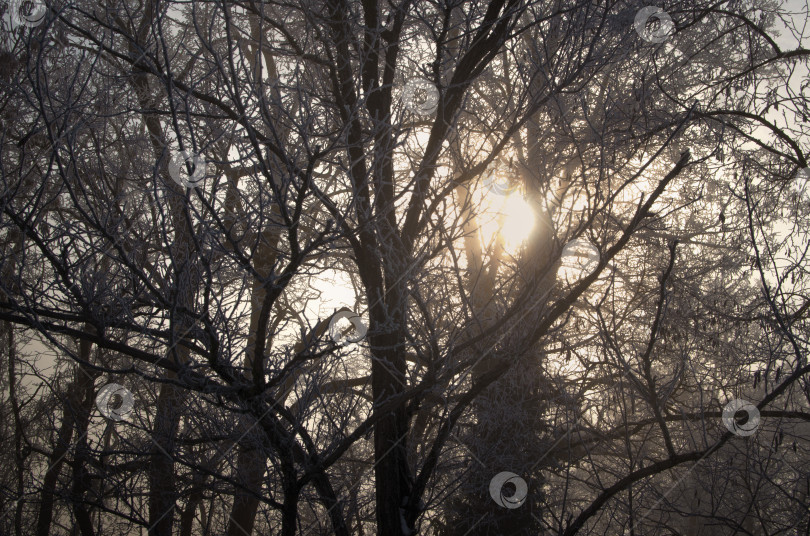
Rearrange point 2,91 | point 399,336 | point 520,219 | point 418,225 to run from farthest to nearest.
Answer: point 520,219, point 2,91, point 418,225, point 399,336

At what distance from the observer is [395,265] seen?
3.78 metres

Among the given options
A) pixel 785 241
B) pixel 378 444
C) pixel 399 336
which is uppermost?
pixel 785 241

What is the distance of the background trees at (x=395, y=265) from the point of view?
3.20 meters

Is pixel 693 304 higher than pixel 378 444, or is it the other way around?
pixel 693 304

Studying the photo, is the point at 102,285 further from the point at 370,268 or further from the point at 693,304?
the point at 693,304

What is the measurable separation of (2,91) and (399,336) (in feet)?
16.4

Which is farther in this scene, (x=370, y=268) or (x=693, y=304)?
(x=693, y=304)

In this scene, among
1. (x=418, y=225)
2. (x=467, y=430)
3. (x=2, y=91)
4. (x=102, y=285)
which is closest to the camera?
(x=102, y=285)

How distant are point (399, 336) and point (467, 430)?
366 centimetres

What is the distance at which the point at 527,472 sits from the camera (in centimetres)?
688

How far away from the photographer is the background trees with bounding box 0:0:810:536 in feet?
10.5

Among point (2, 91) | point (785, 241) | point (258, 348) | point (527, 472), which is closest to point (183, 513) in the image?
point (527, 472)

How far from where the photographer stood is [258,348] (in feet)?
10.4

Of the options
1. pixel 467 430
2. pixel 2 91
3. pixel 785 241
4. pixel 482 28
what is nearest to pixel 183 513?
pixel 467 430
